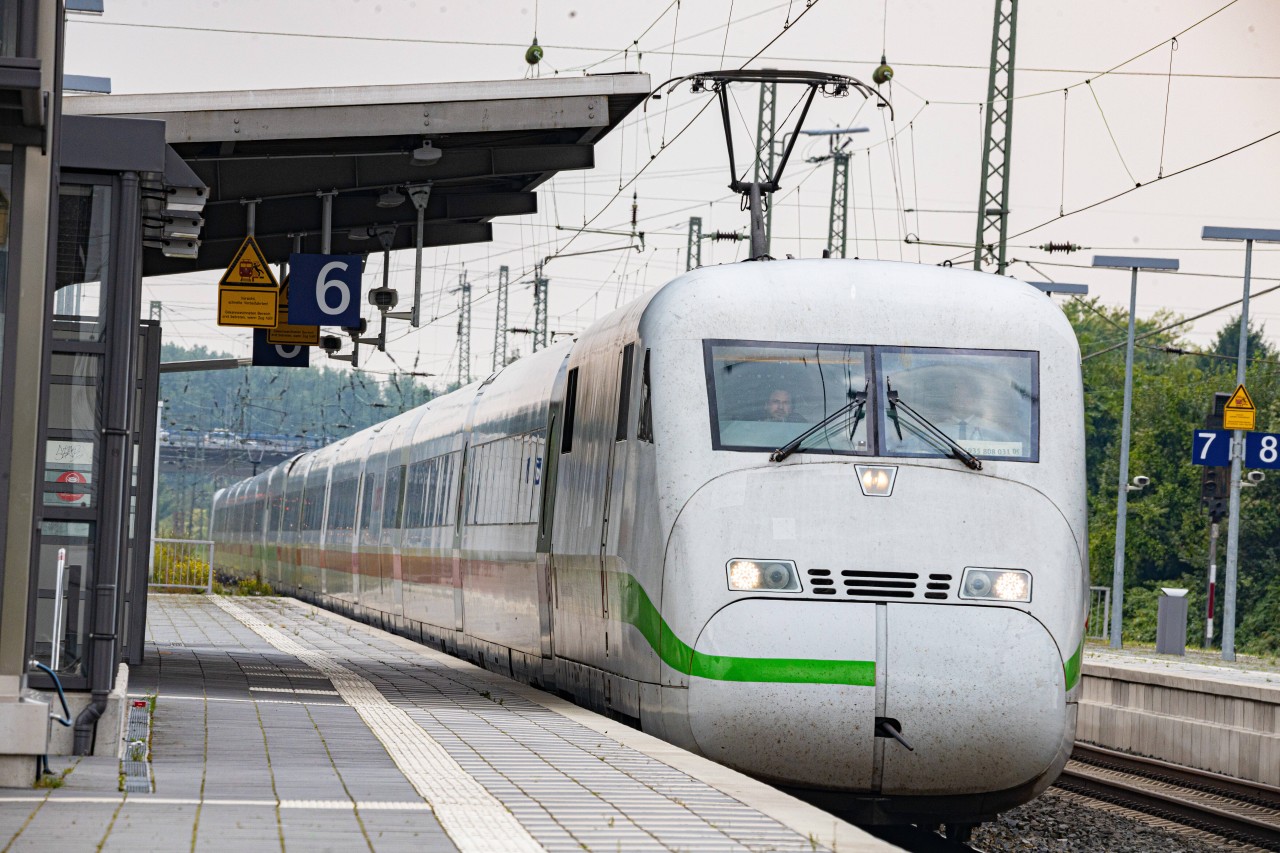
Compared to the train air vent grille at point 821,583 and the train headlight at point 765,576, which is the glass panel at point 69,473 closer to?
the train headlight at point 765,576

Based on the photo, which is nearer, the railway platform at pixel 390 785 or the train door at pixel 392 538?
the railway platform at pixel 390 785

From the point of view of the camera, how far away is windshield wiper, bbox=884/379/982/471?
1079 centimetres

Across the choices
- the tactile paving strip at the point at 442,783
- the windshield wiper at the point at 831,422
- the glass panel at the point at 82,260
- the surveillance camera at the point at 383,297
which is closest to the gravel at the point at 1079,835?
the windshield wiper at the point at 831,422

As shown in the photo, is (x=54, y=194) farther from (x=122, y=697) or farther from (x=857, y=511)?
(x=857, y=511)

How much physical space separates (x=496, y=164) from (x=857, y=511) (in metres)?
8.32

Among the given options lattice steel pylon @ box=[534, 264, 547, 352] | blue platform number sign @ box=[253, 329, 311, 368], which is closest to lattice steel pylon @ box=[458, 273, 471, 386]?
lattice steel pylon @ box=[534, 264, 547, 352]

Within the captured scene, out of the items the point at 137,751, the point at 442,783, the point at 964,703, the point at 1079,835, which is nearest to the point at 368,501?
the point at 1079,835

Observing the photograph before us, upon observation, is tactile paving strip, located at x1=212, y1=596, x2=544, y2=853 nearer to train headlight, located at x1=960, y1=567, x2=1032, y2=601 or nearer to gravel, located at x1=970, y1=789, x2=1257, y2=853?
train headlight, located at x1=960, y1=567, x2=1032, y2=601

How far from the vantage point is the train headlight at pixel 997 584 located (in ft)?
33.8

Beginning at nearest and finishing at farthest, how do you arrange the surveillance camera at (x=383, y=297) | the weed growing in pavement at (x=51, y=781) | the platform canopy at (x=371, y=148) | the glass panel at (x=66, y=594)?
the weed growing in pavement at (x=51, y=781) < the glass panel at (x=66, y=594) < the platform canopy at (x=371, y=148) < the surveillance camera at (x=383, y=297)

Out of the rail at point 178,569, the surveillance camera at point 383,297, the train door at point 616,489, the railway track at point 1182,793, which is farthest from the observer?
the rail at point 178,569

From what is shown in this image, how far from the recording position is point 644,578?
11.2 meters

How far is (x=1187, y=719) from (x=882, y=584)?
865 cm

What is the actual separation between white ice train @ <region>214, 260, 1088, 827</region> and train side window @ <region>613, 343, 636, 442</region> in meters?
0.04
